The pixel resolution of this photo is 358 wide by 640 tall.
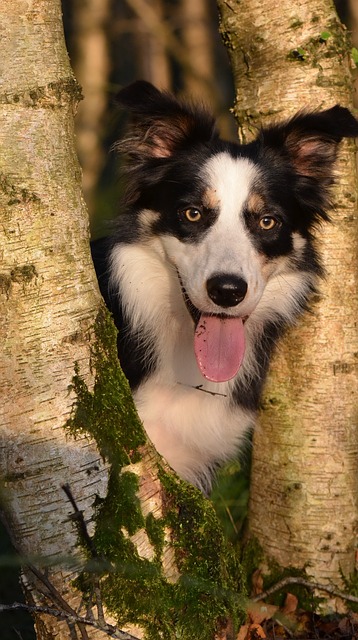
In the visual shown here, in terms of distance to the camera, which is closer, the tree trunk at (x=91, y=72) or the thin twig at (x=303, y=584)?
the thin twig at (x=303, y=584)

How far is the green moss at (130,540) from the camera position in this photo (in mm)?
2500

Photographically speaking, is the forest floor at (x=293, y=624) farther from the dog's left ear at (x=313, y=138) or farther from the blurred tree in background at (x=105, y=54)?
the blurred tree in background at (x=105, y=54)

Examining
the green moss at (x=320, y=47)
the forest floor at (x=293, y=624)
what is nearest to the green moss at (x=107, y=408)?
the forest floor at (x=293, y=624)

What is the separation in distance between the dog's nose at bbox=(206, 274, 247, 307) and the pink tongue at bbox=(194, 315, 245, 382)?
0.26 meters

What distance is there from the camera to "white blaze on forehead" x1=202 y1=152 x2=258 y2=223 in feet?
12.0

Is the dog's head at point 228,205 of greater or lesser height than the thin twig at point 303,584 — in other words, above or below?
above

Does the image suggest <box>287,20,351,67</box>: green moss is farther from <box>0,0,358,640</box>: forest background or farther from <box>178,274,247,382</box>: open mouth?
<box>0,0,358,640</box>: forest background

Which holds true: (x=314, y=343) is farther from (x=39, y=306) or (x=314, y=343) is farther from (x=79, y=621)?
(x=79, y=621)

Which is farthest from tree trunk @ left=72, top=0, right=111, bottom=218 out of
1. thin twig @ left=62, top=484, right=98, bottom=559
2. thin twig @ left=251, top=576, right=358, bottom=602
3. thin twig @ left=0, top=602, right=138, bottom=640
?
thin twig @ left=0, top=602, right=138, bottom=640

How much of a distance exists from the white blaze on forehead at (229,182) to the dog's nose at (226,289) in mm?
406

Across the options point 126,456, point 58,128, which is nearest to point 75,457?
point 126,456

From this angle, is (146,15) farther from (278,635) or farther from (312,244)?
(278,635)

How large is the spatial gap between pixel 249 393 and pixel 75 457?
172 centimetres

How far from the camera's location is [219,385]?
407cm
